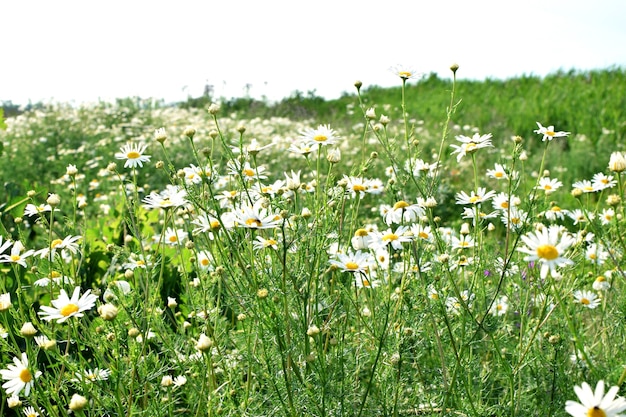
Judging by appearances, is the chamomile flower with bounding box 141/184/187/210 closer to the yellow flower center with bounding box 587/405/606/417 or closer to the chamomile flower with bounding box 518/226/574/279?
the chamomile flower with bounding box 518/226/574/279

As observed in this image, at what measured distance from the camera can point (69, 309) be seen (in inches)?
58.7

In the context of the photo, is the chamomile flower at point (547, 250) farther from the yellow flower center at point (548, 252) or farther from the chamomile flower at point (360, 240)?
the chamomile flower at point (360, 240)

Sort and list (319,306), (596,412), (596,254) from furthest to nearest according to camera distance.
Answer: (596,254) → (319,306) → (596,412)

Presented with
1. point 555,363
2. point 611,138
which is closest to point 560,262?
point 555,363

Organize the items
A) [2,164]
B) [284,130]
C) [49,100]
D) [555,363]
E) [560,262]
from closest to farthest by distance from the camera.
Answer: [560,262]
[555,363]
[2,164]
[284,130]
[49,100]

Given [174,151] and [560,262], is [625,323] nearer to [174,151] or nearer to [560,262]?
[560,262]

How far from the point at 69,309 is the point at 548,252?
3.64 ft

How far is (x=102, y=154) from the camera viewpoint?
273 inches

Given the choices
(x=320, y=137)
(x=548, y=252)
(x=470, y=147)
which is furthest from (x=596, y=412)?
(x=320, y=137)

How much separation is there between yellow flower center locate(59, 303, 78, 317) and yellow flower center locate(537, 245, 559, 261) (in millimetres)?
1072

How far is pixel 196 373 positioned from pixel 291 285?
16.6 inches

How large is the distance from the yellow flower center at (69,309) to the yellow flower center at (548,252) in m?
1.07

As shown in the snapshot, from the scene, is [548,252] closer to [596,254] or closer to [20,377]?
[20,377]

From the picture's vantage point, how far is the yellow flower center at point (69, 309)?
1483 mm
